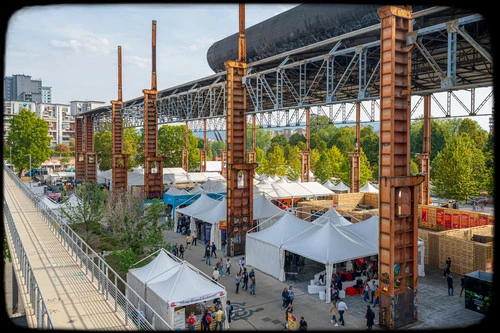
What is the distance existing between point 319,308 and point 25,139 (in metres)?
52.3

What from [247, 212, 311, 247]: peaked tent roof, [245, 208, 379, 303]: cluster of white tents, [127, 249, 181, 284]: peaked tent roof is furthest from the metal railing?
[247, 212, 311, 247]: peaked tent roof

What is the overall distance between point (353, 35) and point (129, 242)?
603 inches

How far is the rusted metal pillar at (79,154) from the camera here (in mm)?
64125

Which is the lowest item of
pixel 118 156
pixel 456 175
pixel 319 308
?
pixel 319 308

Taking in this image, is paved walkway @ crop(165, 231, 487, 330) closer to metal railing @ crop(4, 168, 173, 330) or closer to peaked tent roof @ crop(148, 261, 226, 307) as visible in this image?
peaked tent roof @ crop(148, 261, 226, 307)

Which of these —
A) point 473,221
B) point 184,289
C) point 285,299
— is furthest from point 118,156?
point 473,221

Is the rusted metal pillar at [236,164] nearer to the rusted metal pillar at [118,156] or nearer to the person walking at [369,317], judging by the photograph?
the person walking at [369,317]

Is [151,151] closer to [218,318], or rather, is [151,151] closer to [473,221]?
[473,221]

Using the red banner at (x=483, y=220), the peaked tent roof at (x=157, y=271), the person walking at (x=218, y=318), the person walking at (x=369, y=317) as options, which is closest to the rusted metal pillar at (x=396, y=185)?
the person walking at (x=369, y=317)

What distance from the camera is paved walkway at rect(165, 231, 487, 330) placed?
13977 mm

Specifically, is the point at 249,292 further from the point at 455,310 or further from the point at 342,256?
the point at 455,310

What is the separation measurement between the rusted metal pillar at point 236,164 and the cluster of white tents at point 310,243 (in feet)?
8.49

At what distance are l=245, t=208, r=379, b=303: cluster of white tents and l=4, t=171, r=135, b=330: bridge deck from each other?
8570 mm

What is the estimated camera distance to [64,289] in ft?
40.3
